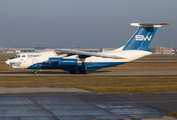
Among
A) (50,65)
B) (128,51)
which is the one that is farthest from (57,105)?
(128,51)

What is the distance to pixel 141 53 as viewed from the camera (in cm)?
3331

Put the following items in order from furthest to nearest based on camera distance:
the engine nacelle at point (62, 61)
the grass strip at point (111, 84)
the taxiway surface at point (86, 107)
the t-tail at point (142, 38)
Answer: the t-tail at point (142, 38), the engine nacelle at point (62, 61), the grass strip at point (111, 84), the taxiway surface at point (86, 107)

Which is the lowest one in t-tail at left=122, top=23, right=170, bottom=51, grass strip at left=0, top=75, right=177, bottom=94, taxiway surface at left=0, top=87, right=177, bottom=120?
grass strip at left=0, top=75, right=177, bottom=94

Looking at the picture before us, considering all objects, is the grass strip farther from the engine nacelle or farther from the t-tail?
the t-tail

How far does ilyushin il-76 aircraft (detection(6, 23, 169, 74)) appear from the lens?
31.0 meters

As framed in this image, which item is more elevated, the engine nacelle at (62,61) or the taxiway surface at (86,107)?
the engine nacelle at (62,61)

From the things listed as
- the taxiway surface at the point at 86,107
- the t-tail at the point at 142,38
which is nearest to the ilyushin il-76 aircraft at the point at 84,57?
the t-tail at the point at 142,38

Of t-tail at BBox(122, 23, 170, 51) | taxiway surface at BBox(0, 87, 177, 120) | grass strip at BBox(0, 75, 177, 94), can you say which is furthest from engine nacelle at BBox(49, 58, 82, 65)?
taxiway surface at BBox(0, 87, 177, 120)

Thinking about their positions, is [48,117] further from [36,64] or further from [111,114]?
[36,64]

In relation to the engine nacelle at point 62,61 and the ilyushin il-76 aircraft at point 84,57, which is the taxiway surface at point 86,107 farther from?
the ilyushin il-76 aircraft at point 84,57

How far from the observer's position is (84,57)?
3216cm

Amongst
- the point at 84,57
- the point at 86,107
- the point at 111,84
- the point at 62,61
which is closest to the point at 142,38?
the point at 84,57

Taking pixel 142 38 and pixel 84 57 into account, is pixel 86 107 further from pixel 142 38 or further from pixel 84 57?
pixel 142 38

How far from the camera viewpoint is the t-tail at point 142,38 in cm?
3328
